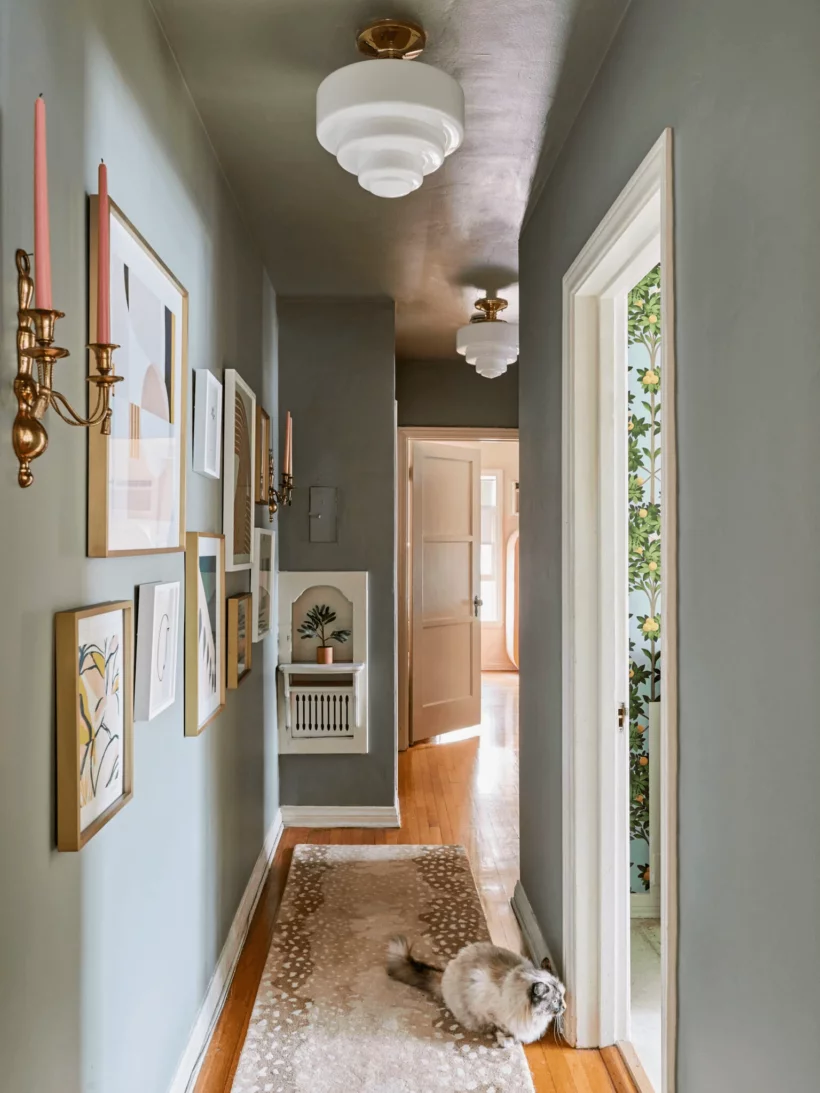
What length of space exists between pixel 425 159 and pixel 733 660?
4.16 ft

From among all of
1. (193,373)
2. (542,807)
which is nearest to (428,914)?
(542,807)

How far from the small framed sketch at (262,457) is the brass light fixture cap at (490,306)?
3.89ft

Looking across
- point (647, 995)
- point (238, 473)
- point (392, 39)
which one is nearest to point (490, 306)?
point (238, 473)

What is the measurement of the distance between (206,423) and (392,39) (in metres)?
0.98

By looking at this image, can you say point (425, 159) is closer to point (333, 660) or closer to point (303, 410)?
point (303, 410)

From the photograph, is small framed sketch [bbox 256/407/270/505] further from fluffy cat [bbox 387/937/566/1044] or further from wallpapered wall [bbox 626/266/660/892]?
fluffy cat [bbox 387/937/566/1044]

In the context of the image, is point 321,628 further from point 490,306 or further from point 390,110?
point 390,110

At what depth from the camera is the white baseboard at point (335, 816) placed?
3.95 metres

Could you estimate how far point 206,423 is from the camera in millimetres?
2168

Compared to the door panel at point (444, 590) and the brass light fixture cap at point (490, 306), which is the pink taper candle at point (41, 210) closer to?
the brass light fixture cap at point (490, 306)

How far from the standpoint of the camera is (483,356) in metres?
3.90

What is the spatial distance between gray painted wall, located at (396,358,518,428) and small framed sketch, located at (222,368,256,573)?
94.9 inches

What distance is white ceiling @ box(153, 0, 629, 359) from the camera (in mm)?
1737

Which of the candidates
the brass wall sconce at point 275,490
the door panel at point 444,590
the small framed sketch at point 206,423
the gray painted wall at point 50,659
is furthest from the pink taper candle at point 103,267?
the door panel at point 444,590
